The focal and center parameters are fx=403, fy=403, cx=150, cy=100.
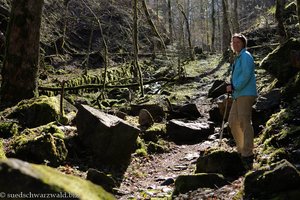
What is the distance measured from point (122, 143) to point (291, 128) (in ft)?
10.2

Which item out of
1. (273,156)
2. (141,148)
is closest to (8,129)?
(141,148)

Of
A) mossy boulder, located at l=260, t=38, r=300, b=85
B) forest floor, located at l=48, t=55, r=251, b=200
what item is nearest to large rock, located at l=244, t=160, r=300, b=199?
forest floor, located at l=48, t=55, r=251, b=200

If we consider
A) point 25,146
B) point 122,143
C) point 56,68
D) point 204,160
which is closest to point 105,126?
point 122,143

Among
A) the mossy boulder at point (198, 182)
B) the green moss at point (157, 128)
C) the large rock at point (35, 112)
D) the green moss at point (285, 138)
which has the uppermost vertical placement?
the large rock at point (35, 112)

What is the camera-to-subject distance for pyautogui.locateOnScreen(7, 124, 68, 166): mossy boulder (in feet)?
22.3

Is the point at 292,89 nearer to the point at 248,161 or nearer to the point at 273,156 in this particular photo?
the point at 248,161

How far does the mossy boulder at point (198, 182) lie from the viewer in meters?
5.79

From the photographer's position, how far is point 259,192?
4910 millimetres

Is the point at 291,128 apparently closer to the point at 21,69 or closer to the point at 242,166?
the point at 242,166

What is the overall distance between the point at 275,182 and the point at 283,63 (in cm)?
602

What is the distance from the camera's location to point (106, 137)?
752 cm

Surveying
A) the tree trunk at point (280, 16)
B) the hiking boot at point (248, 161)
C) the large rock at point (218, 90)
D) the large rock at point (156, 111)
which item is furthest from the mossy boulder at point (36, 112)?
the large rock at point (218, 90)

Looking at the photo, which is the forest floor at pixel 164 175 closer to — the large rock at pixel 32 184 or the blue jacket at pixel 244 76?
the blue jacket at pixel 244 76

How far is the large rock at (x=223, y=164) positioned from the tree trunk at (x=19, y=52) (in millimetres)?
5459
